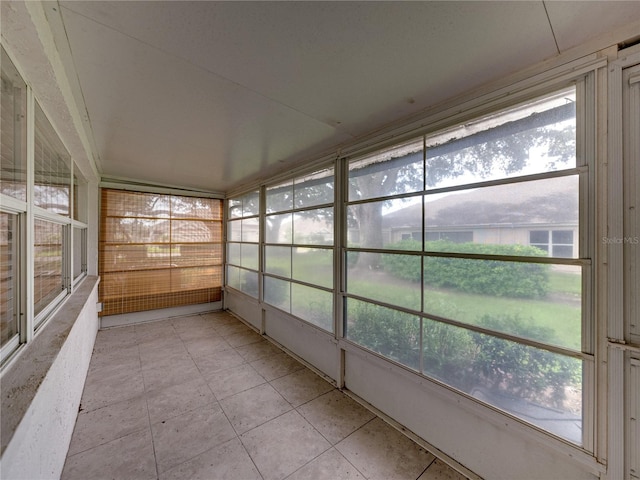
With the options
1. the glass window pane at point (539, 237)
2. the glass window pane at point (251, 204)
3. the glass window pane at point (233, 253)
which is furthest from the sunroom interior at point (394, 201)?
the glass window pane at point (233, 253)

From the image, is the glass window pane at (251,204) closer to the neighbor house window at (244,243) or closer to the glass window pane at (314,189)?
the neighbor house window at (244,243)

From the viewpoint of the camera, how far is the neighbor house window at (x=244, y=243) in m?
4.23

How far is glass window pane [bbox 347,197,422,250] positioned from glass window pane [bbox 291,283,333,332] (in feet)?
2.48

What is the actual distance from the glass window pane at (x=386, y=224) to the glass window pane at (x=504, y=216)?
100 mm

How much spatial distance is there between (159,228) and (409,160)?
4426 millimetres

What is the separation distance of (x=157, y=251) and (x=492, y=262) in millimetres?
4965

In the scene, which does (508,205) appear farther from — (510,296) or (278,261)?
(278,261)

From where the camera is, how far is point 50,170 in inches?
69.2

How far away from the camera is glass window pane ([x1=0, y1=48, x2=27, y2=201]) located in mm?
1044

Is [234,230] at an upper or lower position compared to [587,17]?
lower

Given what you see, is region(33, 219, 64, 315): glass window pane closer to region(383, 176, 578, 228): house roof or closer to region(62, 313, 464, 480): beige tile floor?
region(62, 313, 464, 480): beige tile floor

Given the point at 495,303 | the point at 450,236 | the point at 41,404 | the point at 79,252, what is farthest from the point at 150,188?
the point at 495,303

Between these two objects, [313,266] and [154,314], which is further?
[154,314]

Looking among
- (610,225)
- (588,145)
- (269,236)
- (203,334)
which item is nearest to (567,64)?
(588,145)
